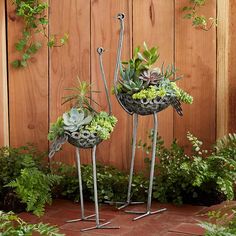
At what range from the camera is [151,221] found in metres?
2.97

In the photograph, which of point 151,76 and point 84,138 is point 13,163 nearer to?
point 84,138

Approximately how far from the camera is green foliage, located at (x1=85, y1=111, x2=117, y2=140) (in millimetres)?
2760

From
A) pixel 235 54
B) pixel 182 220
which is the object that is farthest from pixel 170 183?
pixel 235 54

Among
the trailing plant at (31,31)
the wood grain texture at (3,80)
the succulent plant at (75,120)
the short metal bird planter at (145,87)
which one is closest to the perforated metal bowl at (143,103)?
the short metal bird planter at (145,87)

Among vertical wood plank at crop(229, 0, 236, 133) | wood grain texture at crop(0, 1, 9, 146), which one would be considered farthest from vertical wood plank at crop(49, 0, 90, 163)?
vertical wood plank at crop(229, 0, 236, 133)

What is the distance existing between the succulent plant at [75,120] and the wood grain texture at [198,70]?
37.3 inches

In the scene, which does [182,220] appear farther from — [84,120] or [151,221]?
[84,120]

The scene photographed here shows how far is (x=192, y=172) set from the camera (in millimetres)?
3123

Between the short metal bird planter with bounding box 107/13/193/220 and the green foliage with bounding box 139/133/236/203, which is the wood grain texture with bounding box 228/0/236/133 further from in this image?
the short metal bird planter with bounding box 107/13/193/220

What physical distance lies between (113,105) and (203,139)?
25.7 inches

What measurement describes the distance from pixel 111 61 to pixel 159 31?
0.39 meters

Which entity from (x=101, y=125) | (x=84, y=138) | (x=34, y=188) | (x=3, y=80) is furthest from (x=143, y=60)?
(x=3, y=80)

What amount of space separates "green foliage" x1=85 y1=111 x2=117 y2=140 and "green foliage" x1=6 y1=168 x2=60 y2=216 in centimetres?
53

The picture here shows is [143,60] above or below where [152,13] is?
below
